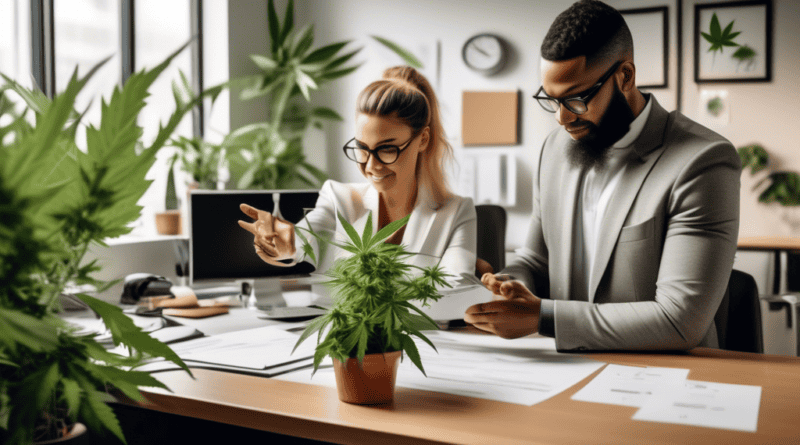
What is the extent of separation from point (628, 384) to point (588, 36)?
74 cm

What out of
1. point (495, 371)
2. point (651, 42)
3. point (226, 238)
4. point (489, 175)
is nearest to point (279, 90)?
point (489, 175)

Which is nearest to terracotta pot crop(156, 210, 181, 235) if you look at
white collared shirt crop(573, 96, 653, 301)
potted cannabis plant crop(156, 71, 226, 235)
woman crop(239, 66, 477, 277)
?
potted cannabis plant crop(156, 71, 226, 235)

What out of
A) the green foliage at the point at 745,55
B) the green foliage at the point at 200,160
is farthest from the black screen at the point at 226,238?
the green foliage at the point at 745,55

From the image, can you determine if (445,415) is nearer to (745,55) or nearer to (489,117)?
(489,117)

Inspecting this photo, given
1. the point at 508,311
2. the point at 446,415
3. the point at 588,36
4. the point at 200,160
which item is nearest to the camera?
the point at 446,415

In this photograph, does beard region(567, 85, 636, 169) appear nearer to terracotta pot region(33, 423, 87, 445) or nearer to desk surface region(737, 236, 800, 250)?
terracotta pot region(33, 423, 87, 445)

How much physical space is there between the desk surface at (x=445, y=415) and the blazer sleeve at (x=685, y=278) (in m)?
0.15

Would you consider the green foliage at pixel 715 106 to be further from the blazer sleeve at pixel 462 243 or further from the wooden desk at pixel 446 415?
the wooden desk at pixel 446 415

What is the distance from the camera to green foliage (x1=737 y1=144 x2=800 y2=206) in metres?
3.38

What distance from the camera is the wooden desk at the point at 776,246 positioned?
299cm

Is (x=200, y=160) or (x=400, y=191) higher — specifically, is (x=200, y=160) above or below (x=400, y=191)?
above

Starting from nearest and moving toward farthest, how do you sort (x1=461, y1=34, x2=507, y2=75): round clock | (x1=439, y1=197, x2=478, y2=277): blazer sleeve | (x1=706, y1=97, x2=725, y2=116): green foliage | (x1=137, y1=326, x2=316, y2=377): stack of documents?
(x1=137, y1=326, x2=316, y2=377): stack of documents
(x1=439, y1=197, x2=478, y2=277): blazer sleeve
(x1=706, y1=97, x2=725, y2=116): green foliage
(x1=461, y1=34, x2=507, y2=75): round clock

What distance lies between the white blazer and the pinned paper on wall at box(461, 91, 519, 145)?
2.11 meters

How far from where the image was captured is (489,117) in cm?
384
